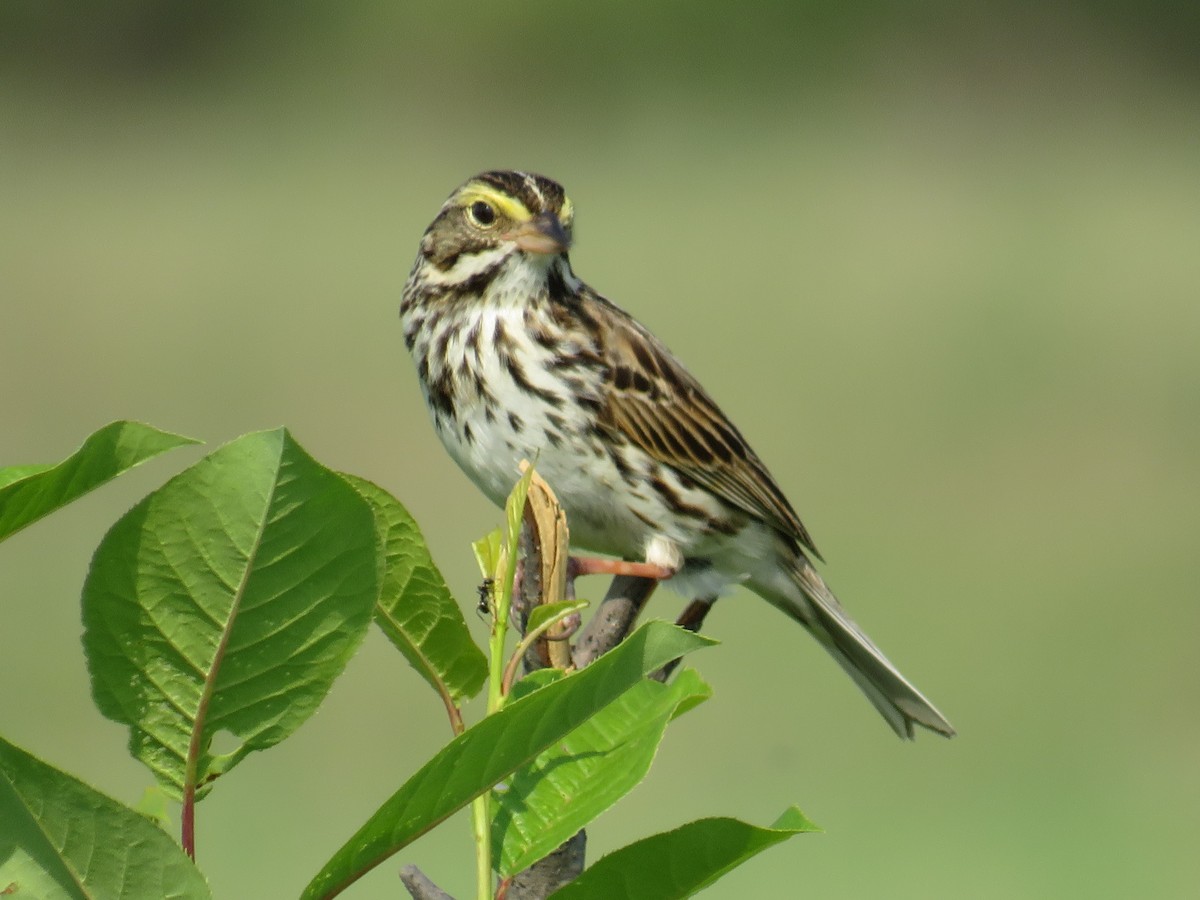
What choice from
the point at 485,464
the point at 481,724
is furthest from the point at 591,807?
the point at 485,464

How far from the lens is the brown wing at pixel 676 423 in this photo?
3352 mm

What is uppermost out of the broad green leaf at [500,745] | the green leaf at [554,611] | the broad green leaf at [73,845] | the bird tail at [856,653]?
the broad green leaf at [73,845]

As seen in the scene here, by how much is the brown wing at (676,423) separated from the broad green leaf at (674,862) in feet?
7.74

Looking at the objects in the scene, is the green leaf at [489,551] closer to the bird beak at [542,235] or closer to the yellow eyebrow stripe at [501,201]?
the bird beak at [542,235]

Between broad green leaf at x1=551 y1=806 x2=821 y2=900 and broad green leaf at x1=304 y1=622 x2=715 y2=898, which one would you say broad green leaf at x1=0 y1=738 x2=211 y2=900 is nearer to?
broad green leaf at x1=304 y1=622 x2=715 y2=898

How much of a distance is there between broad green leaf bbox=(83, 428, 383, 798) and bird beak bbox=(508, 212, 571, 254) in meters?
2.19

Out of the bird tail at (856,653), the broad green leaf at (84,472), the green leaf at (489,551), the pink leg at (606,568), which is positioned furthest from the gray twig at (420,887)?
the bird tail at (856,653)

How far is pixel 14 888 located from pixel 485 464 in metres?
2.29

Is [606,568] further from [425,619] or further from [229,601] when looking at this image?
[229,601]

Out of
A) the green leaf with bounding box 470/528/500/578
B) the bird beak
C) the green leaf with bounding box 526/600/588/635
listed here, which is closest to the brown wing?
the bird beak

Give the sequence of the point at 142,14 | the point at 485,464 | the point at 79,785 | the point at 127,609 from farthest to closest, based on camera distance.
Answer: the point at 142,14 < the point at 485,464 < the point at 127,609 < the point at 79,785

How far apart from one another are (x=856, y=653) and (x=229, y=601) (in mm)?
2992

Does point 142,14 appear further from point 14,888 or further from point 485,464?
point 14,888

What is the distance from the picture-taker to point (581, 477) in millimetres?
3234
